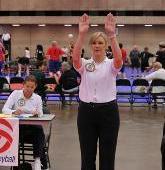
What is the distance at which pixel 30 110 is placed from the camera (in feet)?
23.2

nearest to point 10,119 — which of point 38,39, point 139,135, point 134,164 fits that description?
point 134,164

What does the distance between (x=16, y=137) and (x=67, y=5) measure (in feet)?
94.1

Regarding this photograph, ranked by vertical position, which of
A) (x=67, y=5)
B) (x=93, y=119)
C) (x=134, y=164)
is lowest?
(x=134, y=164)

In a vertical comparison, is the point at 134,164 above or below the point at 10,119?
below

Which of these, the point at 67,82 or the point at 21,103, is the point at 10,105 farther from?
the point at 67,82

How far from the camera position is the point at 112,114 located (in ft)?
16.3

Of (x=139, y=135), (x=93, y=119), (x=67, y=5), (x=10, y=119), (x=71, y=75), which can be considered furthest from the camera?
(x=67, y=5)

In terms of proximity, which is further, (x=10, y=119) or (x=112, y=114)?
(x=10, y=119)

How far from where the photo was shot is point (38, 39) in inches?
1459

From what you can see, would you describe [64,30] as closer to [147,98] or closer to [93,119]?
[147,98]

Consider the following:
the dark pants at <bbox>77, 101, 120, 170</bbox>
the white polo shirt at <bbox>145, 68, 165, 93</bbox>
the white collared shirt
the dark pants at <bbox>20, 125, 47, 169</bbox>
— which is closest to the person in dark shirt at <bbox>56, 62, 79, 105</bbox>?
the white polo shirt at <bbox>145, 68, 165, 93</bbox>

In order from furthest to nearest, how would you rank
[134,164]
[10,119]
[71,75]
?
[71,75] < [134,164] < [10,119]

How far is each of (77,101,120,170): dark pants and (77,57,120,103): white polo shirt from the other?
0.23ft

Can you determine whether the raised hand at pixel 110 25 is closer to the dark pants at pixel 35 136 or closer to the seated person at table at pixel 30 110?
the seated person at table at pixel 30 110
